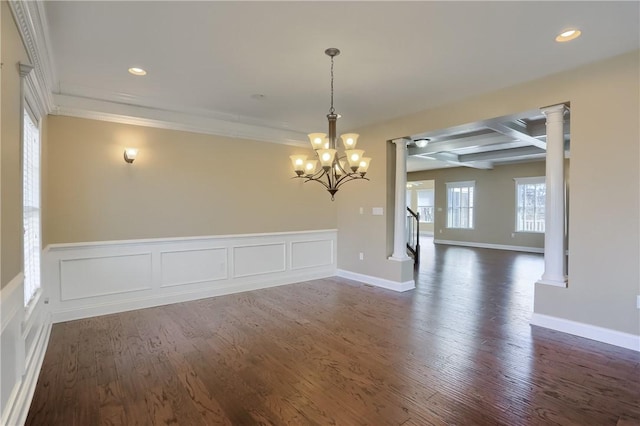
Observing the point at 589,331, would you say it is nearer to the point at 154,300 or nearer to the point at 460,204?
the point at 154,300

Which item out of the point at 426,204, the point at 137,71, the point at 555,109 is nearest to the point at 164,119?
the point at 137,71

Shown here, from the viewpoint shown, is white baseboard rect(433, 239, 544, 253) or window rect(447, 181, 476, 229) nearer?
white baseboard rect(433, 239, 544, 253)

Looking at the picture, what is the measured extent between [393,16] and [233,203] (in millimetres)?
3508

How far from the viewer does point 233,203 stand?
200 inches

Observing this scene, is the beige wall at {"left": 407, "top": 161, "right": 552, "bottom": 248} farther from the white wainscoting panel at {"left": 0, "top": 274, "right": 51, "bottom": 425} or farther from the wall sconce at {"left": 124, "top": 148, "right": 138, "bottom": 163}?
the white wainscoting panel at {"left": 0, "top": 274, "right": 51, "bottom": 425}

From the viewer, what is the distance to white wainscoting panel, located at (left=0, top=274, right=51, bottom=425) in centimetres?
168

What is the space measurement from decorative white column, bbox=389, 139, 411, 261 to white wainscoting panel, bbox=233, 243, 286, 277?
6.11 ft

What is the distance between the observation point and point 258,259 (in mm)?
5359

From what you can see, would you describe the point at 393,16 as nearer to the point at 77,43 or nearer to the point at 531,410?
the point at 77,43

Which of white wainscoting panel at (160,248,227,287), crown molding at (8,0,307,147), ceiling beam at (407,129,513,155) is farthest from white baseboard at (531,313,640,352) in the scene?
crown molding at (8,0,307,147)

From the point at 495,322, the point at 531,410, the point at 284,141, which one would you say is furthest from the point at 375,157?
the point at 531,410

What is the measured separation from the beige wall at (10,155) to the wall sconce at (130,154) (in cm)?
198

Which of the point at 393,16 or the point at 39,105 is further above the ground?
the point at 393,16

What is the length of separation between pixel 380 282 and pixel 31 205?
4.50m
